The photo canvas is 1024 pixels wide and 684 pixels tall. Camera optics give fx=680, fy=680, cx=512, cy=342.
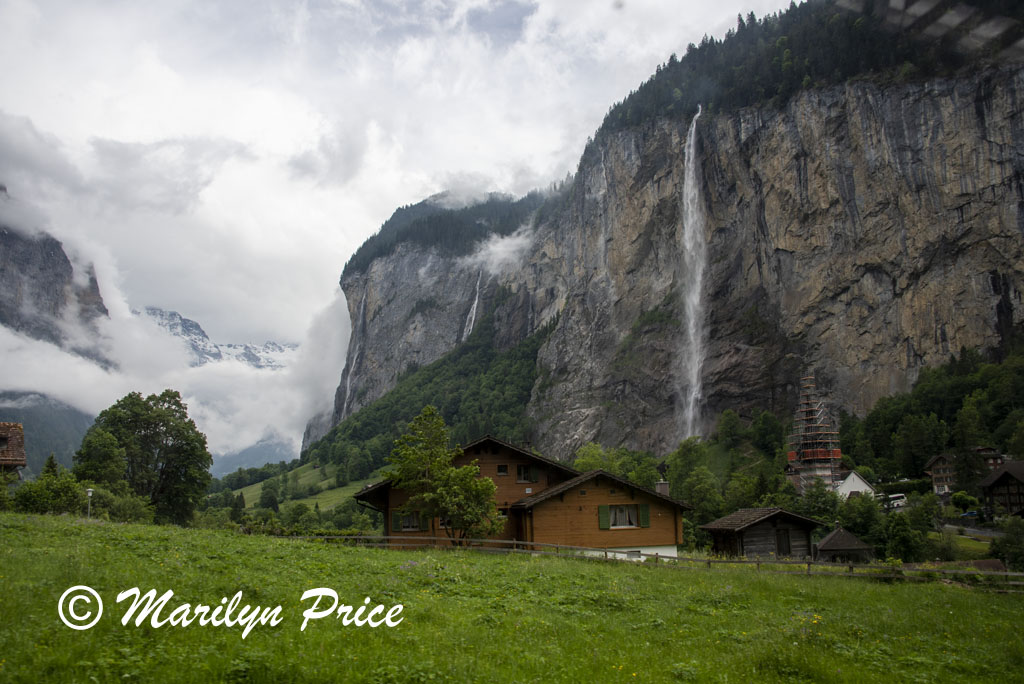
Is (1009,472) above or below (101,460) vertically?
above

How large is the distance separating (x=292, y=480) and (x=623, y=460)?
103 m

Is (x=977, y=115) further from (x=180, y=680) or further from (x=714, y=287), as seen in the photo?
(x=180, y=680)

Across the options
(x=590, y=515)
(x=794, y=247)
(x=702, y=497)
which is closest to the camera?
(x=590, y=515)

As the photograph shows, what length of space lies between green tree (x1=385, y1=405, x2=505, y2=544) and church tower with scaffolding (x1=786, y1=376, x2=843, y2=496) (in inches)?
2451

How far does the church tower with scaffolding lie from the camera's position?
89000mm

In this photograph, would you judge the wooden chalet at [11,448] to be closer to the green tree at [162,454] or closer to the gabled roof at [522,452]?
the green tree at [162,454]

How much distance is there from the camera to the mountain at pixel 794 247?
9400cm

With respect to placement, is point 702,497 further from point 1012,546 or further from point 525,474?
point 525,474

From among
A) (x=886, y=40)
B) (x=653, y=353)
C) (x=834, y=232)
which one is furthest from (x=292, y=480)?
(x=886, y=40)

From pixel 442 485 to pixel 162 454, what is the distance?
33089mm

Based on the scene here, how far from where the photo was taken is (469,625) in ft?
41.3

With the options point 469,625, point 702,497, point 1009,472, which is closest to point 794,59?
point 1009,472

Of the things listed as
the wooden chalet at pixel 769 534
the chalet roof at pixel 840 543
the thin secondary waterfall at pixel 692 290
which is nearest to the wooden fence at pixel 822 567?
the wooden chalet at pixel 769 534

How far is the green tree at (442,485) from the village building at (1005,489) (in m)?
57.2
